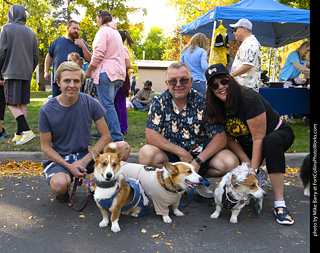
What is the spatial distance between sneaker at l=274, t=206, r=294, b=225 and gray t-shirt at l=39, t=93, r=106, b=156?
2125mm

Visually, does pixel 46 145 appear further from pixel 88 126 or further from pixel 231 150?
pixel 231 150

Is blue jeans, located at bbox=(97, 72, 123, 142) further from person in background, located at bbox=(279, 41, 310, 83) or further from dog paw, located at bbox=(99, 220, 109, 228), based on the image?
person in background, located at bbox=(279, 41, 310, 83)

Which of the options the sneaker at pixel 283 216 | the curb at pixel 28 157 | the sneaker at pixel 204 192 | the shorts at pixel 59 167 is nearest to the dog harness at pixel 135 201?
the shorts at pixel 59 167

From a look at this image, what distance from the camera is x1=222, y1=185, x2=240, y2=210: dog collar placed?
9.18 ft

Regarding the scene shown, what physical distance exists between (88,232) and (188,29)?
954 centimetres

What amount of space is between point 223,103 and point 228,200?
1.03 m

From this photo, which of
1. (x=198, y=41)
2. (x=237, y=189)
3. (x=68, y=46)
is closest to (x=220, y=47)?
(x=198, y=41)

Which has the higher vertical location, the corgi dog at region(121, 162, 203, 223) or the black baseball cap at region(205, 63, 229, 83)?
the black baseball cap at region(205, 63, 229, 83)

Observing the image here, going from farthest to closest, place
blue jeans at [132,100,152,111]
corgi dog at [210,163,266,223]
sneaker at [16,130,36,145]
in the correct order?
blue jeans at [132,100,152,111] < sneaker at [16,130,36,145] < corgi dog at [210,163,266,223]

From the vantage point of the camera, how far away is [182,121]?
10.9 feet

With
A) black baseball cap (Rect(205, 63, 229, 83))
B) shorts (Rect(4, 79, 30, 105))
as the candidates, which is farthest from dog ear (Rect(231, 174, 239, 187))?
shorts (Rect(4, 79, 30, 105))

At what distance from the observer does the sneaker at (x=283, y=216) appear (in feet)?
9.32

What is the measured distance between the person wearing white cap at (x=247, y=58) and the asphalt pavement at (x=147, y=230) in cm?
232

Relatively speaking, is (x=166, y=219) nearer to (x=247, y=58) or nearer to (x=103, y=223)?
(x=103, y=223)
